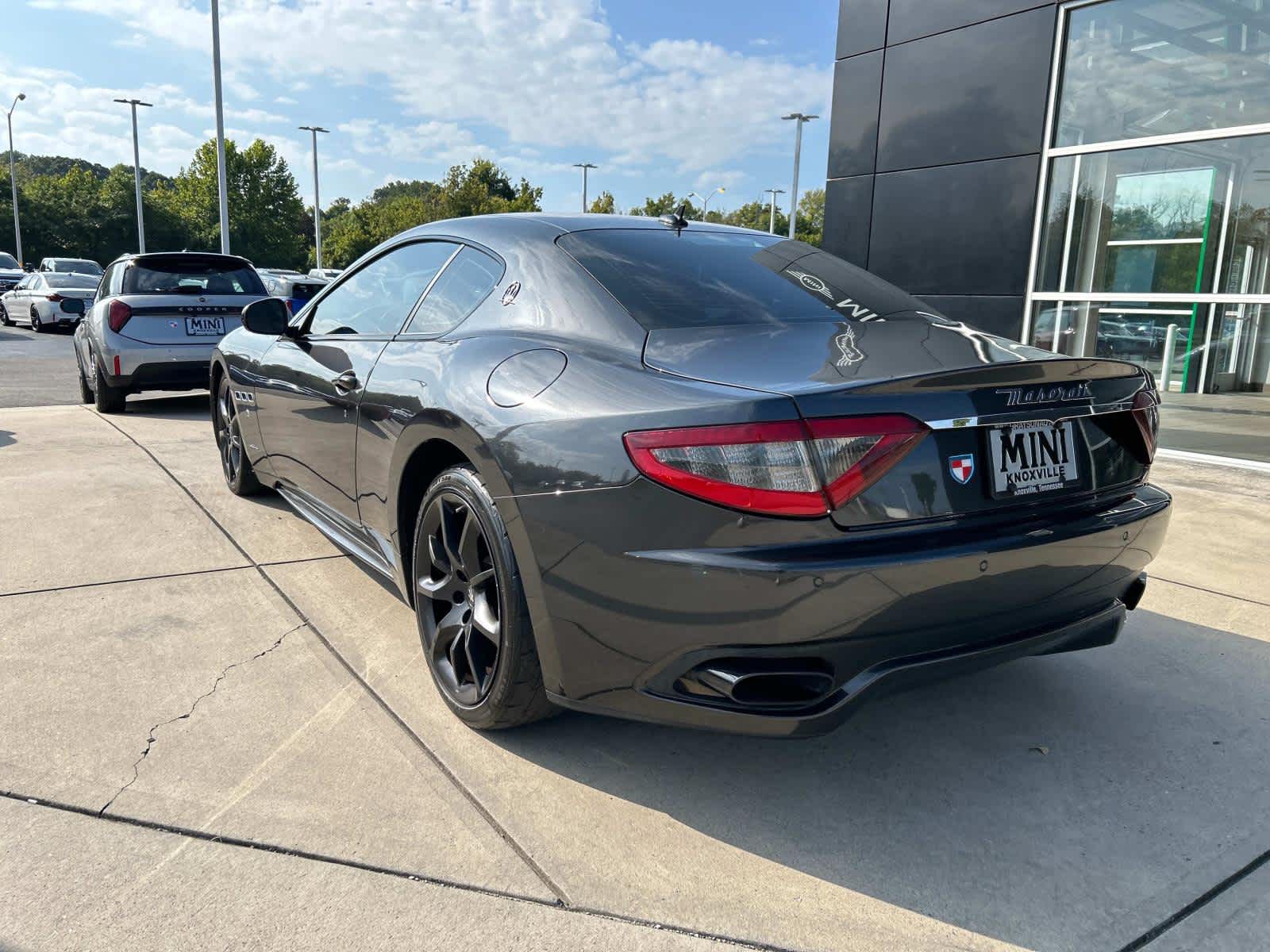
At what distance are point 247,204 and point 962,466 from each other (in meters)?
72.1

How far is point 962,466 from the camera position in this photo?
2074 millimetres

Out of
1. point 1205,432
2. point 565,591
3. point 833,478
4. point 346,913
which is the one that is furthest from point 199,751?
point 1205,432

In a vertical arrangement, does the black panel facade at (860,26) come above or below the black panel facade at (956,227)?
above

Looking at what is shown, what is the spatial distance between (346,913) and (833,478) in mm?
1327

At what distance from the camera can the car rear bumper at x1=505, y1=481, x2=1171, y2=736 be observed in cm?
192

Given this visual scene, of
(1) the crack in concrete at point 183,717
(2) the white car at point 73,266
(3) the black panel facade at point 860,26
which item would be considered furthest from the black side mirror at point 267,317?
(2) the white car at point 73,266

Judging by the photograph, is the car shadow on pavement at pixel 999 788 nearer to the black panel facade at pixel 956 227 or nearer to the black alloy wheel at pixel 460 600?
the black alloy wheel at pixel 460 600

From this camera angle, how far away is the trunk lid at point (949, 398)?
1.99m

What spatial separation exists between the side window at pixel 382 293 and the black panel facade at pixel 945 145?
721 centimetres

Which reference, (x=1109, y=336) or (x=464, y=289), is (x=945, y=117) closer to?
(x=1109, y=336)

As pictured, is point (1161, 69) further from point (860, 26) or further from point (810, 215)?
point (810, 215)

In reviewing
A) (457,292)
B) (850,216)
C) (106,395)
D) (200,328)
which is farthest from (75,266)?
(457,292)

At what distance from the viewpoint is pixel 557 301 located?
2.57 m

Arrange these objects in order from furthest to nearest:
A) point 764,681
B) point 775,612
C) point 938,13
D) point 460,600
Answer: point 938,13 < point 460,600 < point 764,681 < point 775,612
